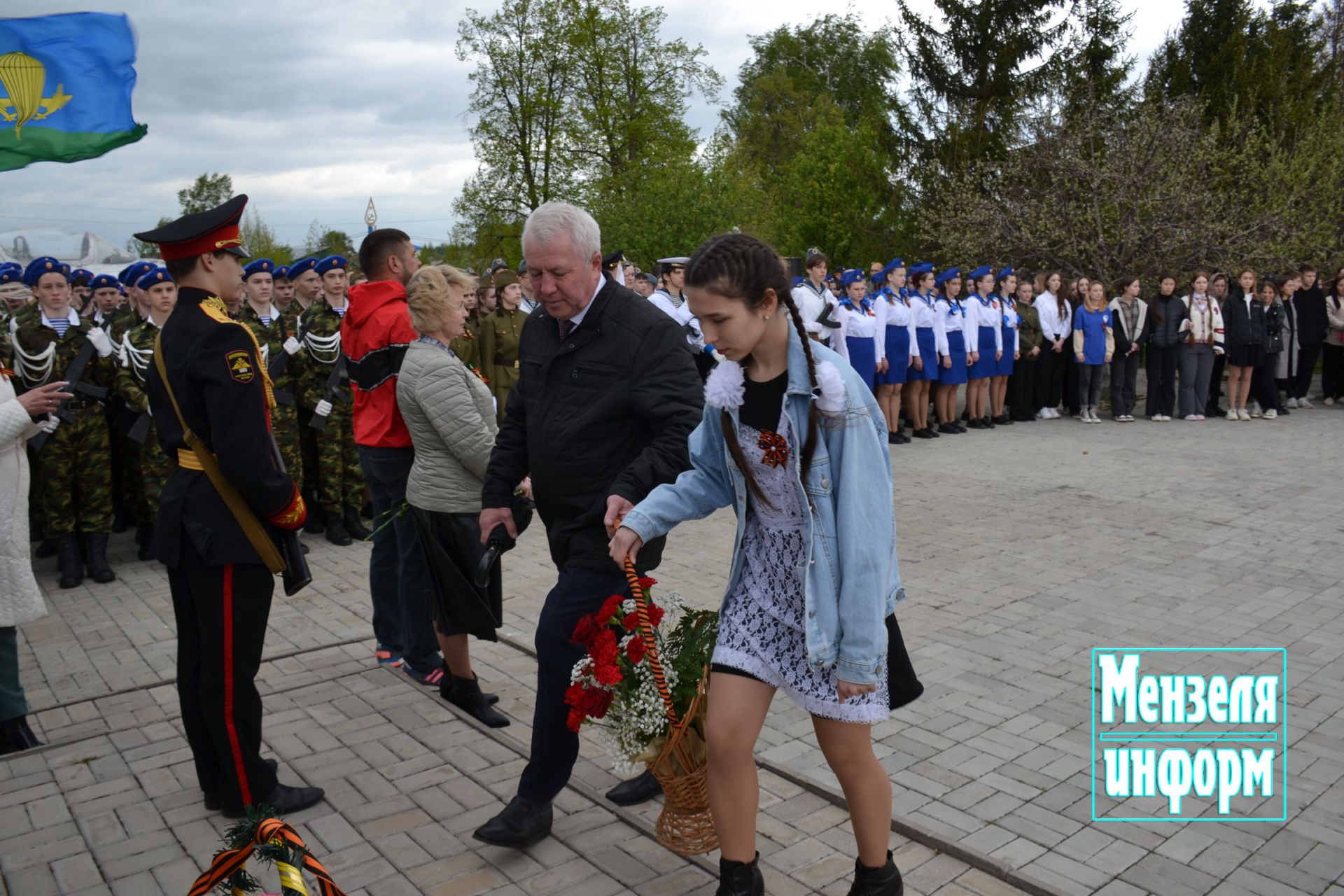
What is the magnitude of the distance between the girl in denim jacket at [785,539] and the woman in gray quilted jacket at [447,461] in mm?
1869

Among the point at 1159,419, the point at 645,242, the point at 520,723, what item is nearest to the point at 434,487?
the point at 520,723

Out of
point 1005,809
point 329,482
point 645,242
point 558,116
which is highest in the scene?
point 558,116

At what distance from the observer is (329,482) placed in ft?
30.6

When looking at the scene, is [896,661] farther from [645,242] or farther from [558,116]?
[558,116]

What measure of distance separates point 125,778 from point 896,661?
11.1 feet

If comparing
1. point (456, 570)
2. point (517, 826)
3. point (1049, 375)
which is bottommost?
point (517, 826)

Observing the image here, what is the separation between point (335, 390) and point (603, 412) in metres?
5.73

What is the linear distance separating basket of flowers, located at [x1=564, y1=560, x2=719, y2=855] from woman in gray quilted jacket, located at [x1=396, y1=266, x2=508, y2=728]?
1515mm

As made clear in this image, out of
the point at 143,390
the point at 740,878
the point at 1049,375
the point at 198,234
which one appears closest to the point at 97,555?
the point at 143,390

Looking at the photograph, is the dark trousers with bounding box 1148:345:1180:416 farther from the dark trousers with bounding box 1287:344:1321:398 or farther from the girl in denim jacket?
the girl in denim jacket

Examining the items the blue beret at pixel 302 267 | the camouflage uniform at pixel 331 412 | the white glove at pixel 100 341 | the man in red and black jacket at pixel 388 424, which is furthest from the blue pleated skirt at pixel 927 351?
the man in red and black jacket at pixel 388 424

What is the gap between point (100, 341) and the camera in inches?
332

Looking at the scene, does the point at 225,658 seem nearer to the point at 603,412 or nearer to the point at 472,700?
the point at 472,700

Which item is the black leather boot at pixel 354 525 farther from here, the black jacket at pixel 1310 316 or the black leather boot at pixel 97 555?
the black jacket at pixel 1310 316
